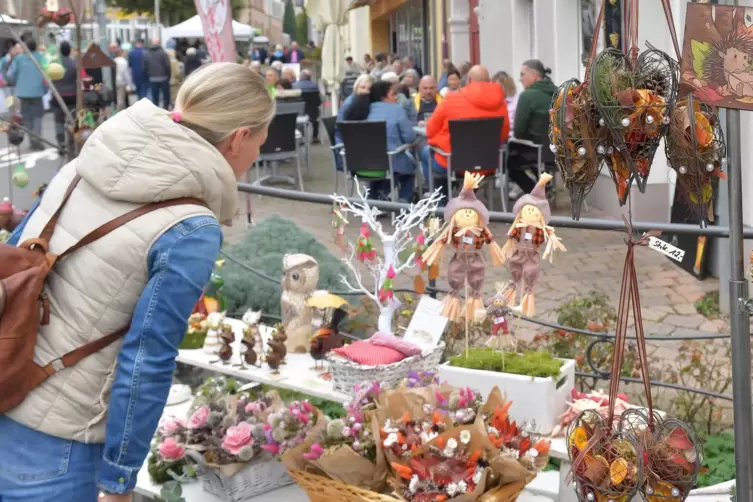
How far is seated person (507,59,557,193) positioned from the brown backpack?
694 centimetres

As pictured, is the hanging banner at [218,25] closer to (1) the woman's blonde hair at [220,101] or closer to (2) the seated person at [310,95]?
(1) the woman's blonde hair at [220,101]

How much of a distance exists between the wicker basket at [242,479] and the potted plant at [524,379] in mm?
667

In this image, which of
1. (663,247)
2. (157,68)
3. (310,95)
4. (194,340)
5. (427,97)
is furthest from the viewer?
(157,68)

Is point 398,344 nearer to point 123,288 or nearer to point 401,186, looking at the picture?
point 123,288

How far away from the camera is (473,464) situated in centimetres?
252

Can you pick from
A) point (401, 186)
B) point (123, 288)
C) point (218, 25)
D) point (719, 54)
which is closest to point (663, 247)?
point (719, 54)

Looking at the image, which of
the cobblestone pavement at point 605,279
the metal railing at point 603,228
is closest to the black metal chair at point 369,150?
the cobblestone pavement at point 605,279

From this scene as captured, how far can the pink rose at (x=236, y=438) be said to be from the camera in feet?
10.1

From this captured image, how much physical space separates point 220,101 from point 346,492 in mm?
1125

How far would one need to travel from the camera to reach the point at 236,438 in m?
3.09

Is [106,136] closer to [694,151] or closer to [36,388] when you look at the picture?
[36,388]

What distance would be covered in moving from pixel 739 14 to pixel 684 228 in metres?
1.44

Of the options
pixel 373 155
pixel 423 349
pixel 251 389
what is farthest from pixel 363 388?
pixel 373 155

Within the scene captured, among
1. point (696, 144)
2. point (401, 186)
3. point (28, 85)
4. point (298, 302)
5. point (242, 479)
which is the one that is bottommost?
point (242, 479)
